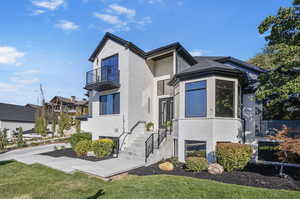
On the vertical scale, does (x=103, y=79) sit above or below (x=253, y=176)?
above

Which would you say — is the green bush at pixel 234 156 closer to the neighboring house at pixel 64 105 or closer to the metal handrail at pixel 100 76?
the metal handrail at pixel 100 76

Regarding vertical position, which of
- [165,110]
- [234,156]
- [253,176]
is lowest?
[253,176]

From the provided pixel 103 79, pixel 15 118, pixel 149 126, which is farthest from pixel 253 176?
pixel 15 118

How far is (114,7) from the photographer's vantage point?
41.5 ft

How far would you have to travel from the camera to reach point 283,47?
7.90 metres

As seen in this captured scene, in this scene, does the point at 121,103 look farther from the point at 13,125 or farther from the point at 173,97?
the point at 13,125

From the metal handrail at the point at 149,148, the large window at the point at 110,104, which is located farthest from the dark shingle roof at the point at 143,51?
the metal handrail at the point at 149,148

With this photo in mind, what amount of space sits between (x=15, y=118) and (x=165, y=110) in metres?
29.0

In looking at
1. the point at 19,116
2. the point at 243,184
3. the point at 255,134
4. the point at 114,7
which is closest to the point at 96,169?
the point at 243,184

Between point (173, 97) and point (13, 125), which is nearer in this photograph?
point (173, 97)

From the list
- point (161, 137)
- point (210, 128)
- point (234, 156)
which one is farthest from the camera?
point (161, 137)

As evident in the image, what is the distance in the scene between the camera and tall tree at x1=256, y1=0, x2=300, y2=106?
755cm

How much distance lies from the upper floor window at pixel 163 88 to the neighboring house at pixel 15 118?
27650 millimetres

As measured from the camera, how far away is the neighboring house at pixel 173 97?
1005cm
